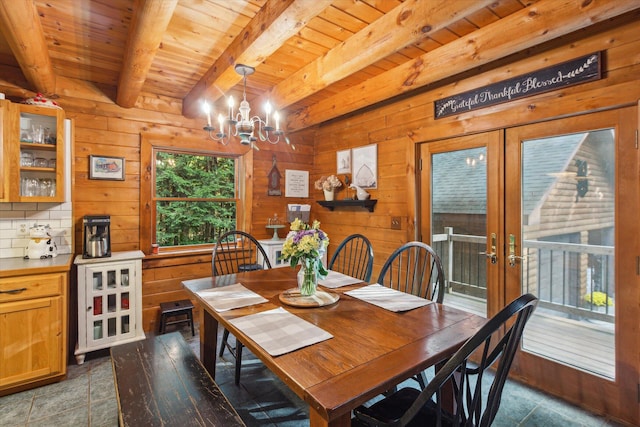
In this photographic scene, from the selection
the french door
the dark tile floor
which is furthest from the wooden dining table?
the french door

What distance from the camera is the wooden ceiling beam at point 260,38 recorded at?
1.65m

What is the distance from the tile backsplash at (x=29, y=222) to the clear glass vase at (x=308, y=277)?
2.35 metres

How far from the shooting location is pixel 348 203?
3.71 m

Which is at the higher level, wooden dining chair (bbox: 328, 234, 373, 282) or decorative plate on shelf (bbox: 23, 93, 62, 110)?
decorative plate on shelf (bbox: 23, 93, 62, 110)

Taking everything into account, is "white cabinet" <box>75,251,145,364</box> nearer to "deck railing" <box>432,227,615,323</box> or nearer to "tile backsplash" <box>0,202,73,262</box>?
"tile backsplash" <box>0,202,73,262</box>

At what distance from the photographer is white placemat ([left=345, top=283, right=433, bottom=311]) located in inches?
68.9

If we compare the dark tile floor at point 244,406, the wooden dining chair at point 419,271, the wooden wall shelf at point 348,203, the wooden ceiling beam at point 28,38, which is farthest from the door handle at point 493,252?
the wooden ceiling beam at point 28,38

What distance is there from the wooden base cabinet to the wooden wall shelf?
2.59m

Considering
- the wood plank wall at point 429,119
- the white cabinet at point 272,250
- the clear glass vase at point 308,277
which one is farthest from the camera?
the white cabinet at point 272,250

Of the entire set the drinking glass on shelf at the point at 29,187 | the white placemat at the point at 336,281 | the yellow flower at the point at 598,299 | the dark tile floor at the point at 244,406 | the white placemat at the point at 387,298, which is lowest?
the dark tile floor at the point at 244,406

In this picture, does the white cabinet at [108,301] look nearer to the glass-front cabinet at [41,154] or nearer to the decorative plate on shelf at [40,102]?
the glass-front cabinet at [41,154]

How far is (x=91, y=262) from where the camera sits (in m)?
2.73

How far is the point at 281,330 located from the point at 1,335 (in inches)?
83.8

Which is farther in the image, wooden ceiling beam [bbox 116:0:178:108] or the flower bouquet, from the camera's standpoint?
the flower bouquet
